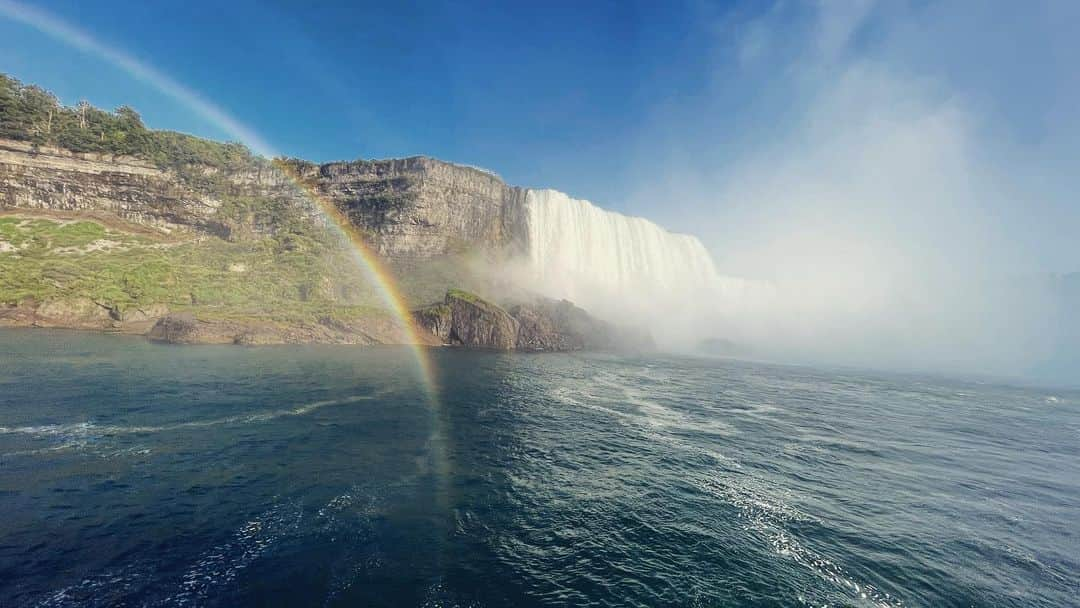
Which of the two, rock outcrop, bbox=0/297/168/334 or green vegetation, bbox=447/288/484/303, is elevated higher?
green vegetation, bbox=447/288/484/303

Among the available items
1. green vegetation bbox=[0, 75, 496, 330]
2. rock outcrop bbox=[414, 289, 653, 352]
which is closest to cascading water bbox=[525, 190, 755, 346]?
rock outcrop bbox=[414, 289, 653, 352]

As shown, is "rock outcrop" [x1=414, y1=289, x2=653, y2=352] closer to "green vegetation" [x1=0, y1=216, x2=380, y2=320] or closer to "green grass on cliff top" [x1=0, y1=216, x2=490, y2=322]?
"green grass on cliff top" [x1=0, y1=216, x2=490, y2=322]

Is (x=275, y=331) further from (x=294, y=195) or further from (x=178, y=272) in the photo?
(x=294, y=195)

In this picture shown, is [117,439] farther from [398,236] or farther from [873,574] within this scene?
[398,236]

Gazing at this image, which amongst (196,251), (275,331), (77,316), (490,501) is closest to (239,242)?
(196,251)

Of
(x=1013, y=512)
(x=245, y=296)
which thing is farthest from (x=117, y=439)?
(x=245, y=296)
